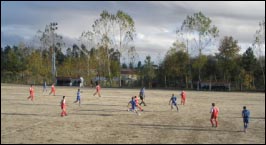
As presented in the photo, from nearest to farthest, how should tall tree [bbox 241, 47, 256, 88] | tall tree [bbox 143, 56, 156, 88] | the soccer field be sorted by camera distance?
the soccer field → tall tree [bbox 241, 47, 256, 88] → tall tree [bbox 143, 56, 156, 88]

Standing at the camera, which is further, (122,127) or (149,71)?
(149,71)

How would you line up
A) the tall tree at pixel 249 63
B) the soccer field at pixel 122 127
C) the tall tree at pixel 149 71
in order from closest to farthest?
the soccer field at pixel 122 127, the tall tree at pixel 249 63, the tall tree at pixel 149 71

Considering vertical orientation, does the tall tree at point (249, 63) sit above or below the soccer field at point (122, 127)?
above

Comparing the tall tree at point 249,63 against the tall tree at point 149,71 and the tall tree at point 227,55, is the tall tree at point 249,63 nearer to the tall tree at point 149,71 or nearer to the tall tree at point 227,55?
the tall tree at point 227,55

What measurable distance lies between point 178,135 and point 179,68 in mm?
56906

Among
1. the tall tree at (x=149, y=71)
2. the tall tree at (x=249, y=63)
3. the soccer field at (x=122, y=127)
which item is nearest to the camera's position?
the soccer field at (x=122, y=127)

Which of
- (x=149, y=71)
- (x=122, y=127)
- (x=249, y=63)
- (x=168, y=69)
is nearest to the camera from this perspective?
(x=122, y=127)

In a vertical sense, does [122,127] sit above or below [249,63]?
below

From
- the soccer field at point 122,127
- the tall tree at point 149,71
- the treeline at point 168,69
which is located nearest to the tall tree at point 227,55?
the treeline at point 168,69

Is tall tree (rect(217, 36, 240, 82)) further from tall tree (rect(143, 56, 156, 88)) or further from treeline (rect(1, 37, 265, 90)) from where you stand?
tall tree (rect(143, 56, 156, 88))

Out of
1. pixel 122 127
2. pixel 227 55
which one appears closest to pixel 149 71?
pixel 227 55

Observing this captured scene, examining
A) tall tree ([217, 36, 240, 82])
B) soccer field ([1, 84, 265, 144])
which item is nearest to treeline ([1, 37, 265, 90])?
tall tree ([217, 36, 240, 82])

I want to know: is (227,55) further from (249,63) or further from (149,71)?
(149,71)

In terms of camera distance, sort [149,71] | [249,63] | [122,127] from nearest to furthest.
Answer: [122,127]
[249,63]
[149,71]
